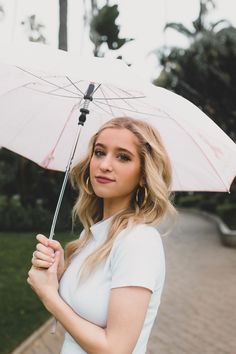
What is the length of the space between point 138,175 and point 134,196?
0.11 metres

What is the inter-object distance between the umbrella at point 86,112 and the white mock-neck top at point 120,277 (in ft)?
2.16

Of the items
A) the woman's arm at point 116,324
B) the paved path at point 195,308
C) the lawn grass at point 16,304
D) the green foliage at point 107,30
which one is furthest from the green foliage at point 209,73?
the woman's arm at point 116,324

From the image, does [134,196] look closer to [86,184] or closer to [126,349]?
[86,184]

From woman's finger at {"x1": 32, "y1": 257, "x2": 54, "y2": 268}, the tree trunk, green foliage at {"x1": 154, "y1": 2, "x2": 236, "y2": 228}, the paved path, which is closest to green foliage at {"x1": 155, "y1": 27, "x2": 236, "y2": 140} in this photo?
green foliage at {"x1": 154, "y1": 2, "x2": 236, "y2": 228}

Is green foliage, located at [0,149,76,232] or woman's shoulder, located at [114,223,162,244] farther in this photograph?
green foliage, located at [0,149,76,232]

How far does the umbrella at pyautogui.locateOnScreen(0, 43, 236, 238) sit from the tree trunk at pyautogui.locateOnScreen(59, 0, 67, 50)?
5.75ft

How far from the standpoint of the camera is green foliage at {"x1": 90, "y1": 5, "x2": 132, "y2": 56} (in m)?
3.90

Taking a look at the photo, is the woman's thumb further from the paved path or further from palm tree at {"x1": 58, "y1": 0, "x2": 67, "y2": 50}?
the paved path

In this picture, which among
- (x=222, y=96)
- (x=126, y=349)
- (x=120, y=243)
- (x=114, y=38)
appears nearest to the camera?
(x=126, y=349)

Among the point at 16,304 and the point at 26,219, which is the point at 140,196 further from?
the point at 26,219

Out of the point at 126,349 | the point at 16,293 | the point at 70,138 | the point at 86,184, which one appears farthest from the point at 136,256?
the point at 16,293

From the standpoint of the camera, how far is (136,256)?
69.2 inches

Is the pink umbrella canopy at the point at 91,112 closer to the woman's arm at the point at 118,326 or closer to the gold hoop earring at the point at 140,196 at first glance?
the gold hoop earring at the point at 140,196

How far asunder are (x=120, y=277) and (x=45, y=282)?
0.32 m
